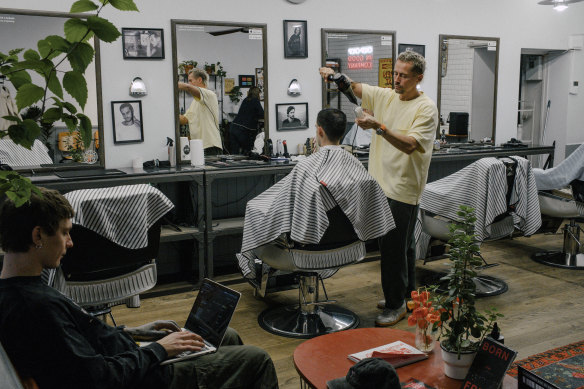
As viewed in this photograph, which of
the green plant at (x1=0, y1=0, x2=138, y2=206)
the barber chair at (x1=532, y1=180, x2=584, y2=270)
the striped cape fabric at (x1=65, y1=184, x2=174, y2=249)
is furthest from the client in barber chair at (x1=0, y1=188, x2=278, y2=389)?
the barber chair at (x1=532, y1=180, x2=584, y2=270)

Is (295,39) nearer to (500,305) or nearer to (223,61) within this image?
(223,61)

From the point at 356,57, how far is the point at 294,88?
0.65 meters

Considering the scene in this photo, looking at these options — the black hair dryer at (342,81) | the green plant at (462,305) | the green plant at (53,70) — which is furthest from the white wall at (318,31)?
the green plant at (53,70)

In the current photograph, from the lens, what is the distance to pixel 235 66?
4.38 m

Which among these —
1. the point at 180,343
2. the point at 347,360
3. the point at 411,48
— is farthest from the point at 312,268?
the point at 411,48

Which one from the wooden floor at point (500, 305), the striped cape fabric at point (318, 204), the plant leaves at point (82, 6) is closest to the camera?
the plant leaves at point (82, 6)

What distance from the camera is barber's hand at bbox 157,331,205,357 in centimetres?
179

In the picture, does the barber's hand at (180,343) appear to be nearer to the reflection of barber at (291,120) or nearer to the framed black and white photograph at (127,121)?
the framed black and white photograph at (127,121)

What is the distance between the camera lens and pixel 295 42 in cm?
461

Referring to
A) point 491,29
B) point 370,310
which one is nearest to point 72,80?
point 370,310

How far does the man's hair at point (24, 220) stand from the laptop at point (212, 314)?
2.05 ft

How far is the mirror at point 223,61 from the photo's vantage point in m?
4.20

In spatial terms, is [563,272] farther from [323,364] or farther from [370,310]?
[323,364]

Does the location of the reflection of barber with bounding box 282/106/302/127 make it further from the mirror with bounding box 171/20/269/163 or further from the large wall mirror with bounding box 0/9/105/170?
the large wall mirror with bounding box 0/9/105/170
